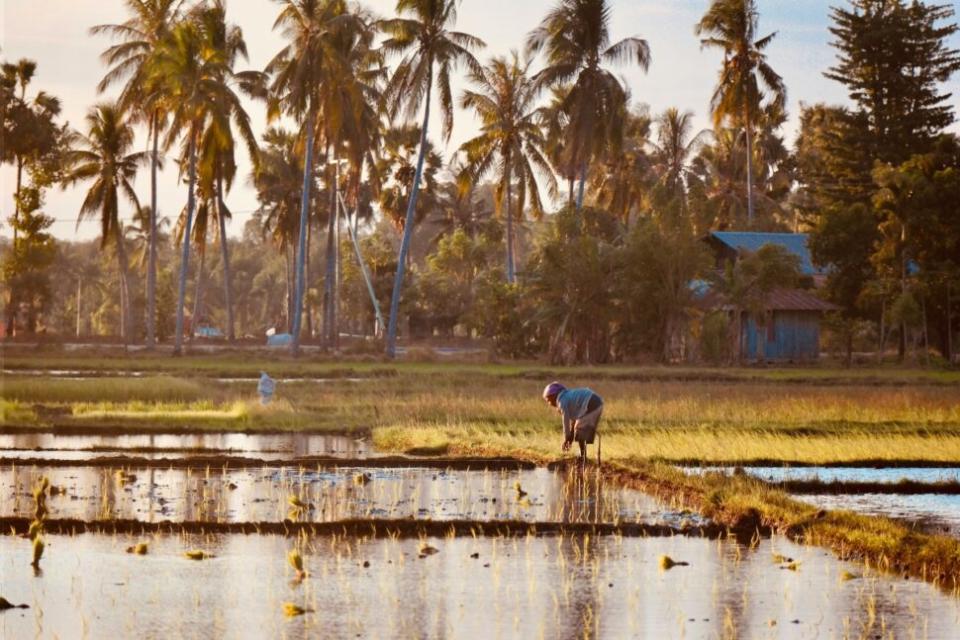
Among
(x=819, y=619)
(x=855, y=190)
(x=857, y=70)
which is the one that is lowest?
(x=819, y=619)

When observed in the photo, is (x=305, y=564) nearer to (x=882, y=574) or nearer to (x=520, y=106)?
(x=882, y=574)

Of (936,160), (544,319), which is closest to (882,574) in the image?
(544,319)

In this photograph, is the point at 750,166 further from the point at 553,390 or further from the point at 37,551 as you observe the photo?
the point at 37,551

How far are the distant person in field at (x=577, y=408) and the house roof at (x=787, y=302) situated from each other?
106ft

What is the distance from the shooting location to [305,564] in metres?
11.9

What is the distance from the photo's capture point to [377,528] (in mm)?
13766

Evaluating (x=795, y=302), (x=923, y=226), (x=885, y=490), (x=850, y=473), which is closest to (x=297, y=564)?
(x=885, y=490)

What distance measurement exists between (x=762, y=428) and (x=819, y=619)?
15.3 meters

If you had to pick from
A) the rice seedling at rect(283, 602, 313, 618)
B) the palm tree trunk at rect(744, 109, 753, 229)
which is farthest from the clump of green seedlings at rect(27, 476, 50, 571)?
the palm tree trunk at rect(744, 109, 753, 229)

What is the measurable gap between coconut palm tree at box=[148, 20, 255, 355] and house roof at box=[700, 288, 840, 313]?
57.4 feet

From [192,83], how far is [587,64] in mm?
14508

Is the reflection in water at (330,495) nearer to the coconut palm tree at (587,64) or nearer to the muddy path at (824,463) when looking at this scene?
the muddy path at (824,463)

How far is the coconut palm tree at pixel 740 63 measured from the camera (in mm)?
60062

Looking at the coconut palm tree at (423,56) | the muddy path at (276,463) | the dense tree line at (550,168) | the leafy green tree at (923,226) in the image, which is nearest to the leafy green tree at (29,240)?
the dense tree line at (550,168)
